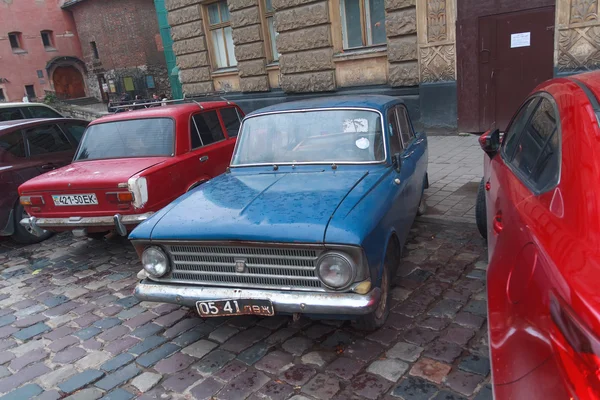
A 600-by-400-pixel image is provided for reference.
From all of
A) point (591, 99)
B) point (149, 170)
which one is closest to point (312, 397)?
point (591, 99)

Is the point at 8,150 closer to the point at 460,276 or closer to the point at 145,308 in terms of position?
the point at 145,308

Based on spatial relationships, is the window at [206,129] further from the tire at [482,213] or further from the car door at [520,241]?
the car door at [520,241]

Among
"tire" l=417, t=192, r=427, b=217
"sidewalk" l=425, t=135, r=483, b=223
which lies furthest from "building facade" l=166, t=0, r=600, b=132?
"tire" l=417, t=192, r=427, b=217

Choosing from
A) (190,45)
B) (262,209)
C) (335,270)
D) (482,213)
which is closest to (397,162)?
(482,213)

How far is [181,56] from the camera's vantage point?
49.4ft

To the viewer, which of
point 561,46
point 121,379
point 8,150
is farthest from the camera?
point 561,46

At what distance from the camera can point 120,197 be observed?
469cm

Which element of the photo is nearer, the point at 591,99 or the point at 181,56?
the point at 591,99

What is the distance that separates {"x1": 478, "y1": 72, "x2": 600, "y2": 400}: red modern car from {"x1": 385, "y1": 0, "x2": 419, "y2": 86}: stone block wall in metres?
7.78

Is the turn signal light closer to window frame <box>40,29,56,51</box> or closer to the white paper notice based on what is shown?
the white paper notice

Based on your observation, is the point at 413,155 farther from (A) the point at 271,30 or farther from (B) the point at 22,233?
(A) the point at 271,30

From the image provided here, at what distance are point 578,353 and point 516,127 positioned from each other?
2.48 metres

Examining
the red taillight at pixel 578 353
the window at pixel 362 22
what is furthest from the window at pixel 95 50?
the red taillight at pixel 578 353

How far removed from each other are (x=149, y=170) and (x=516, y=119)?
3.57 metres
